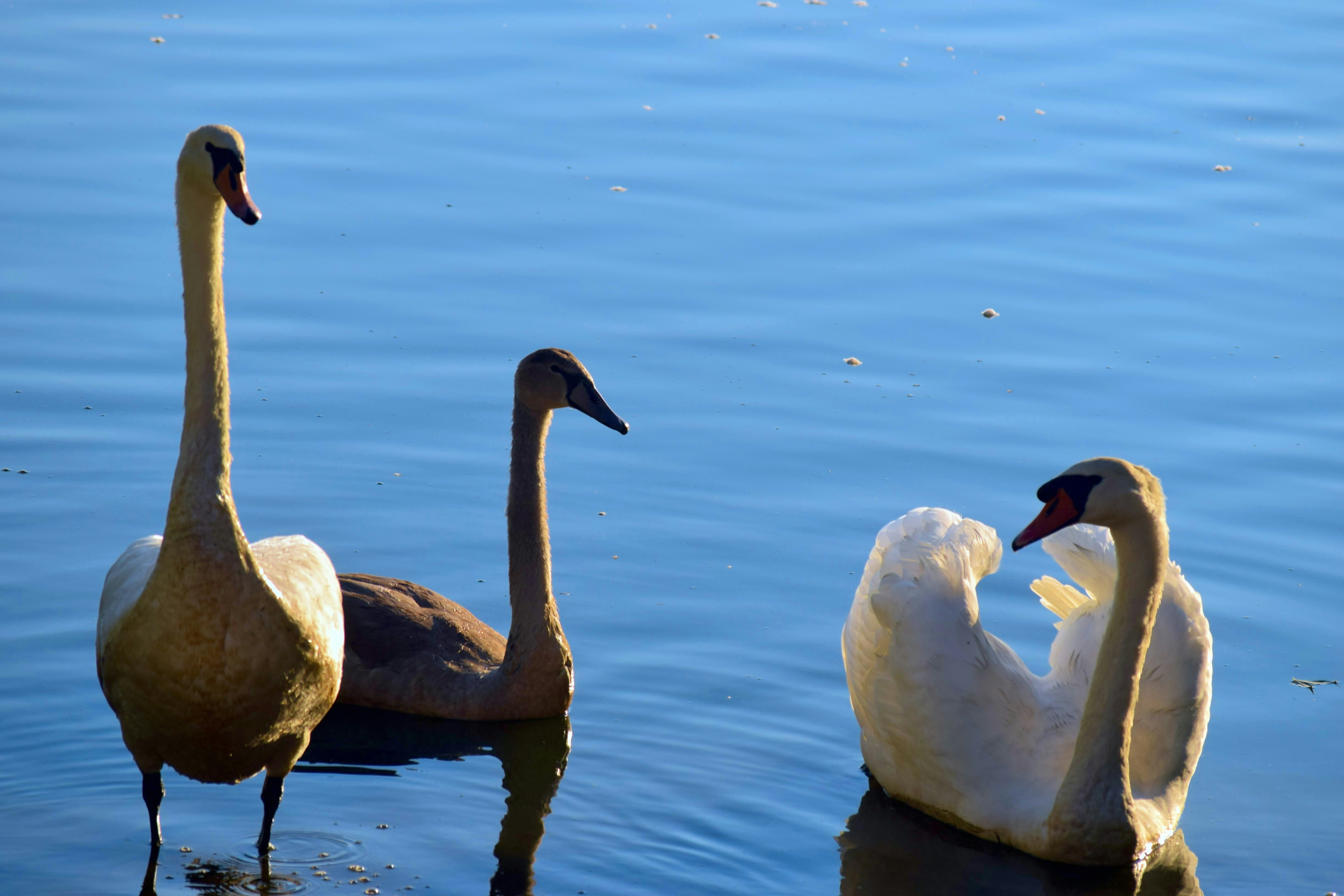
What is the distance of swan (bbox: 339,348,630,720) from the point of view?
7.44 meters

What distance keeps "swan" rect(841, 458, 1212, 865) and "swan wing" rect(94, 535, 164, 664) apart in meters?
2.60

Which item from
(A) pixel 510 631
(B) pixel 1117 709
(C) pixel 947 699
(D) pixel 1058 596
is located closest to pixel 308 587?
(A) pixel 510 631

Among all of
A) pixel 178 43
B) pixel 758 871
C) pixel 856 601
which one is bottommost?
pixel 758 871

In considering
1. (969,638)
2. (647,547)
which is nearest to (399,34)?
(647,547)

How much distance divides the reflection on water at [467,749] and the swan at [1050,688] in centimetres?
123

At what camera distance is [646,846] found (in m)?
6.51

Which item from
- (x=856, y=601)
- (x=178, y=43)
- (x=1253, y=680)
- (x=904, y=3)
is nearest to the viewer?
(x=856, y=601)

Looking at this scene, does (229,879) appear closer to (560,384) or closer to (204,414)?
(204,414)


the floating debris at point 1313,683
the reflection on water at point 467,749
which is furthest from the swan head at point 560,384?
the floating debris at point 1313,683

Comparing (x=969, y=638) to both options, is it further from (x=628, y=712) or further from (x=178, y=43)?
(x=178, y=43)

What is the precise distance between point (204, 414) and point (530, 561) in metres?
2.18

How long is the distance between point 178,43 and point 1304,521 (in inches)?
395

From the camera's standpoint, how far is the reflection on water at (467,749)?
675 cm

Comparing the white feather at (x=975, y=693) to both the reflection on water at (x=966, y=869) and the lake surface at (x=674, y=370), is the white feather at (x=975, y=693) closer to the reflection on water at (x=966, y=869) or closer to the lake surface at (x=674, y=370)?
the reflection on water at (x=966, y=869)
